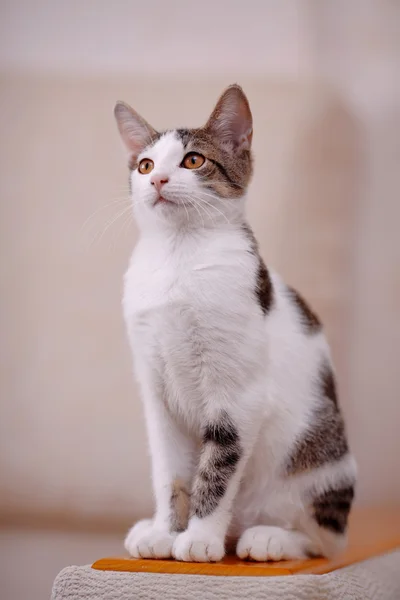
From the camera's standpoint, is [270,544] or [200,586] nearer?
[200,586]

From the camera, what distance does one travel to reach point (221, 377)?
1.15m

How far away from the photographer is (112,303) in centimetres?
208

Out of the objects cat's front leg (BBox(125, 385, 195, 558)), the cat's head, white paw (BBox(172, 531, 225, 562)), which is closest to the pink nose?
the cat's head

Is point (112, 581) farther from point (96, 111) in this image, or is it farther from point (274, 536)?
point (96, 111)

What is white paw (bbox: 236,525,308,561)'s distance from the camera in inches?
44.4

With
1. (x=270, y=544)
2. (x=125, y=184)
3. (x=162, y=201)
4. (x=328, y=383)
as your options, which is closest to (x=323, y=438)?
(x=328, y=383)

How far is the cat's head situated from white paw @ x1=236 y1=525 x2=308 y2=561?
1.85ft

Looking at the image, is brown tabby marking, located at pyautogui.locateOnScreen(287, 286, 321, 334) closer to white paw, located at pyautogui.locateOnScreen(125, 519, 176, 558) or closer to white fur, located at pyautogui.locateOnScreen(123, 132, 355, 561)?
white fur, located at pyautogui.locateOnScreen(123, 132, 355, 561)

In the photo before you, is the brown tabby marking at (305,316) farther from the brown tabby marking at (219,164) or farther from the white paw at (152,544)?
the white paw at (152,544)

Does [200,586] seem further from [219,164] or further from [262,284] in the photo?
[219,164]

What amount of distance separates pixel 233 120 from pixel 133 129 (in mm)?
216

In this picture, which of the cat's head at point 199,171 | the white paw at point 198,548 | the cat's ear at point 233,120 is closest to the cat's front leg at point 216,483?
the white paw at point 198,548

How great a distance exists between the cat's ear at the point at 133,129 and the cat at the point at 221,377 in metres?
0.02

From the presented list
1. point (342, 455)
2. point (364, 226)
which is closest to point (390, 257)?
point (364, 226)
